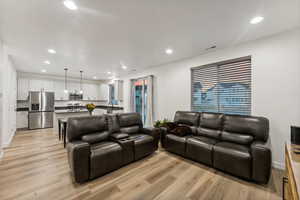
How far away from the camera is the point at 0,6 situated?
1.73 metres

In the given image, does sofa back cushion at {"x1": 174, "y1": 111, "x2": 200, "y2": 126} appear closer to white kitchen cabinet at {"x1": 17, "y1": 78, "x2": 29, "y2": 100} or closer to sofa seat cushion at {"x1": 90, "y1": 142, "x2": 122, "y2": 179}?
sofa seat cushion at {"x1": 90, "y1": 142, "x2": 122, "y2": 179}

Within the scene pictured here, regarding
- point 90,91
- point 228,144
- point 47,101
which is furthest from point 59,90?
point 228,144

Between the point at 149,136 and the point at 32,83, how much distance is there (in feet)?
20.9

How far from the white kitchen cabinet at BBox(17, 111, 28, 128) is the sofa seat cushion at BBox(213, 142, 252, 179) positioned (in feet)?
24.9

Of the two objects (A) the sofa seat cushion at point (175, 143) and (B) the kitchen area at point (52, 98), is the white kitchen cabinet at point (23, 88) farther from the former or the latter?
(A) the sofa seat cushion at point (175, 143)

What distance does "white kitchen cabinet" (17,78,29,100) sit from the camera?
5625 mm

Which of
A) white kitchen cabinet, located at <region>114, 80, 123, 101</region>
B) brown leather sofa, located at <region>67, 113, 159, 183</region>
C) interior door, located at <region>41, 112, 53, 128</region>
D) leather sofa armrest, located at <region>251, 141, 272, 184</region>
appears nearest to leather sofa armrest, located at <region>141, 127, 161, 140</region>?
brown leather sofa, located at <region>67, 113, 159, 183</region>

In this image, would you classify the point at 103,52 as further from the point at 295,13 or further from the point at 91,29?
the point at 295,13

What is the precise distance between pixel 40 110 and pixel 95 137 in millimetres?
5049

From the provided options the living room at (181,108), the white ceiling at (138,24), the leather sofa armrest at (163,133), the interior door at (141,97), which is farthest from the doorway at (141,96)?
the white ceiling at (138,24)

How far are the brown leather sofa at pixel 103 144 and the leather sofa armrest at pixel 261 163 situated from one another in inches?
76.2

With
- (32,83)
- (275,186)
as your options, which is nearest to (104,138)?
(275,186)

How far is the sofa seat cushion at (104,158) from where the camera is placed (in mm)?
2123

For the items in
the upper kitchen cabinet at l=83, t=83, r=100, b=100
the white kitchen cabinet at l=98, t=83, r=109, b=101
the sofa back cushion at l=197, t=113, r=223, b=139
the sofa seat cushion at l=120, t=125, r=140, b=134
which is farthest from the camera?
the white kitchen cabinet at l=98, t=83, r=109, b=101
